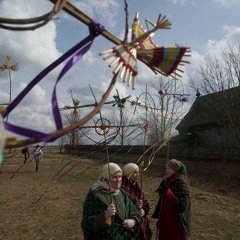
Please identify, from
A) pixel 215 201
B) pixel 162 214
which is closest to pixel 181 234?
pixel 162 214

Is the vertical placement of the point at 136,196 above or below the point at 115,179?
below

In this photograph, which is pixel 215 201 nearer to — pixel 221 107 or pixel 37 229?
pixel 37 229

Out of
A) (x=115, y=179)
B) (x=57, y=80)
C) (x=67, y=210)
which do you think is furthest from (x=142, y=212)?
(x=67, y=210)

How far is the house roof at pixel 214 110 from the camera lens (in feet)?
72.5

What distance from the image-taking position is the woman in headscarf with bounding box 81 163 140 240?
368cm

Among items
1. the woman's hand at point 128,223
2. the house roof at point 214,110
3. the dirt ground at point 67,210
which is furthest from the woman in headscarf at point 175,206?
the house roof at point 214,110

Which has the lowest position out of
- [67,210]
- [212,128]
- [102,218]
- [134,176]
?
[67,210]

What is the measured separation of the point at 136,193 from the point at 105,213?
92 cm

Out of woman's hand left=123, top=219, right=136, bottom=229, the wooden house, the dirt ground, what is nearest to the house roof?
the wooden house

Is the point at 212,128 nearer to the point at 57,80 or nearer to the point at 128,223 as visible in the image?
the point at 128,223

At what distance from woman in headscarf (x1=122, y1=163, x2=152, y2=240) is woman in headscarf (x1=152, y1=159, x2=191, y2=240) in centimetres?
49

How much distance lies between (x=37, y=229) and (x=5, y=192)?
6024 mm

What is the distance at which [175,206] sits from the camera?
502 cm

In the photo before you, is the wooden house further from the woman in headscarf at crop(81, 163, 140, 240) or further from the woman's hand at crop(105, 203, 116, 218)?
the woman's hand at crop(105, 203, 116, 218)
